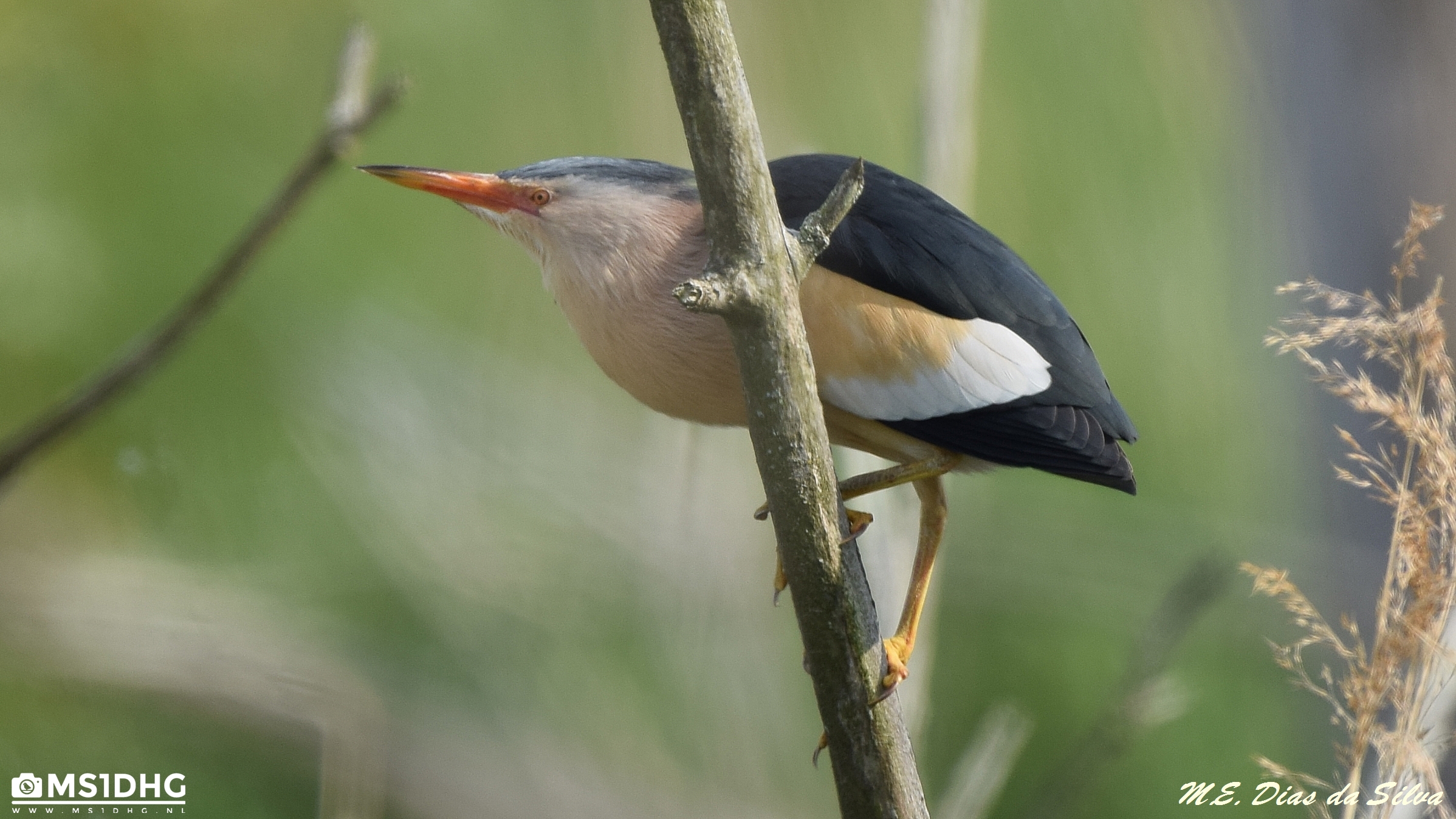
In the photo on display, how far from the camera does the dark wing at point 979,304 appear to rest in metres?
1.26

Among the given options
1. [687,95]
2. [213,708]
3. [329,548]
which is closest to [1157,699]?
[687,95]

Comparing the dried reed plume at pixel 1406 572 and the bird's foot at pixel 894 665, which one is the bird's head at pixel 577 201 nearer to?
the bird's foot at pixel 894 665

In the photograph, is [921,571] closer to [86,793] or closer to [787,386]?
[787,386]

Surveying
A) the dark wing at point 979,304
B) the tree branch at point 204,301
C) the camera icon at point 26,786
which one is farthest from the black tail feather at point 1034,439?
the camera icon at point 26,786

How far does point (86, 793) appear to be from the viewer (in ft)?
6.98

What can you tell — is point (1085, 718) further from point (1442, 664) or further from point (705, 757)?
point (1442, 664)

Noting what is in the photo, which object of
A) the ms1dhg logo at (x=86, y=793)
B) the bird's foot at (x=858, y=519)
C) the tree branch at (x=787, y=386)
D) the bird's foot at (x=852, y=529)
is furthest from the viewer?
the ms1dhg logo at (x=86, y=793)

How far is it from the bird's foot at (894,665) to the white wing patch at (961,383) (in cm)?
24

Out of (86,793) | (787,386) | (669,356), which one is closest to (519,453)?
(86,793)

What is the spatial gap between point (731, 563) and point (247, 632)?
89 centimetres

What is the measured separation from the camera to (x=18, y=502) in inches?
99.9

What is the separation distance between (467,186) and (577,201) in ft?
0.39

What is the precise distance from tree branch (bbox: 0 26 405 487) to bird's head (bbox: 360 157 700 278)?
330 millimetres

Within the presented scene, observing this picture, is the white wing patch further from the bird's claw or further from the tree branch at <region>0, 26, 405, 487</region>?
the tree branch at <region>0, 26, 405, 487</region>
